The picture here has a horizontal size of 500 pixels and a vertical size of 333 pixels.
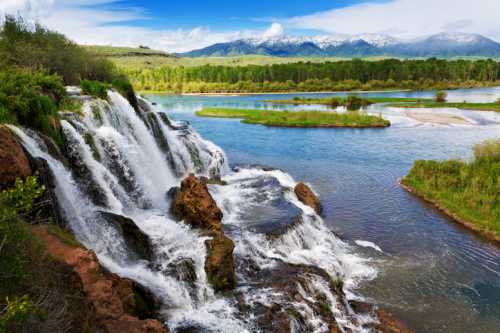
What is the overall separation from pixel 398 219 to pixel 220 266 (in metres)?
15.4

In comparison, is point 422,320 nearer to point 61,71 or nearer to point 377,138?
point 61,71

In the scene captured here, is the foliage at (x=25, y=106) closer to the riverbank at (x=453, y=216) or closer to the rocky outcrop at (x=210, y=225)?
the rocky outcrop at (x=210, y=225)

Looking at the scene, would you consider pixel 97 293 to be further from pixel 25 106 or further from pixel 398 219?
pixel 398 219

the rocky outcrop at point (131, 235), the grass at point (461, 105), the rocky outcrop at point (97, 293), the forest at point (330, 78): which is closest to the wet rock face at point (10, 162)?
the rocky outcrop at point (97, 293)

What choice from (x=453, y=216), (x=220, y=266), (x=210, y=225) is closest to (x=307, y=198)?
(x=210, y=225)

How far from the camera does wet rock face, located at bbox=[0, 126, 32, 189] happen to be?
12.4 m

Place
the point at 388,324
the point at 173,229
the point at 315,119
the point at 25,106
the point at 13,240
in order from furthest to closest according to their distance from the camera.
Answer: the point at 315,119 → the point at 173,229 → the point at 25,106 → the point at 388,324 → the point at 13,240

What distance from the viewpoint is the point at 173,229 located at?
19.0 m

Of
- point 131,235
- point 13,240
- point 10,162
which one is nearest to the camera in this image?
point 13,240

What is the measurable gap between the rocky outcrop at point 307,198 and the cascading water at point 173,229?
526 millimetres

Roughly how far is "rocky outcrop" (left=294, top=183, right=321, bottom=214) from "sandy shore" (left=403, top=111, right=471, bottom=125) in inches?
1872

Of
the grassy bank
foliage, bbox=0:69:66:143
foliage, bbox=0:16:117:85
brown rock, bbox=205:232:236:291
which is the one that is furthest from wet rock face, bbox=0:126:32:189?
the grassy bank

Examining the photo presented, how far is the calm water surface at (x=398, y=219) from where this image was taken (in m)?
16.9

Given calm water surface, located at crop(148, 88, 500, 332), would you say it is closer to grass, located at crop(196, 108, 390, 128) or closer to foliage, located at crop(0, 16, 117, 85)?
grass, located at crop(196, 108, 390, 128)
